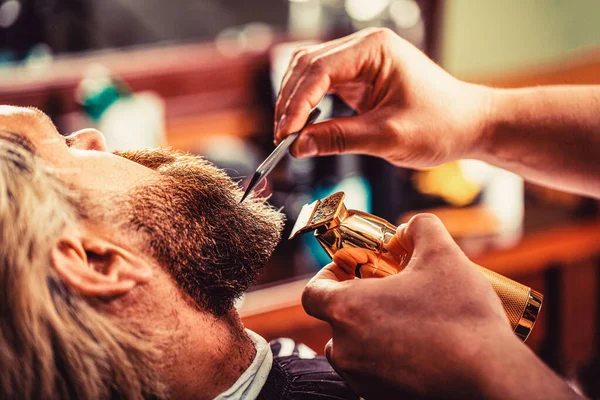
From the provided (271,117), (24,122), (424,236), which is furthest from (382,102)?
(271,117)

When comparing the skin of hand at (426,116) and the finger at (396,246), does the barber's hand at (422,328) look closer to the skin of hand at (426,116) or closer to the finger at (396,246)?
the finger at (396,246)

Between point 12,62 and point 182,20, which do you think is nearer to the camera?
point 12,62

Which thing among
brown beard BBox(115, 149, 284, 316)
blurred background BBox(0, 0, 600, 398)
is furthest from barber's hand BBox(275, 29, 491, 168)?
blurred background BBox(0, 0, 600, 398)

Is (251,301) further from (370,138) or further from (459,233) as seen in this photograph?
(370,138)

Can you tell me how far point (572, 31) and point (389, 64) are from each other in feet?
13.3

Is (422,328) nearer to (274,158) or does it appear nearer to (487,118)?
(274,158)

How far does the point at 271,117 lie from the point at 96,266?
2475 millimetres

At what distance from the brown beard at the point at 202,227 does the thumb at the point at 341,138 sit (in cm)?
18

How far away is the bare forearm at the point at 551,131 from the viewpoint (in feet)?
4.99

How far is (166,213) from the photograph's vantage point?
1190 millimetres

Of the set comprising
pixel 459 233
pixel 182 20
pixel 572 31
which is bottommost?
pixel 459 233

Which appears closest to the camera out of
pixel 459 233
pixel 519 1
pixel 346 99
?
pixel 346 99

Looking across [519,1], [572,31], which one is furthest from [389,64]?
[572,31]

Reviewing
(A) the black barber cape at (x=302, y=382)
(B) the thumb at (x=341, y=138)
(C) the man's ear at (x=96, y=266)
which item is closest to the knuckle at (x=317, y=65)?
(B) the thumb at (x=341, y=138)
